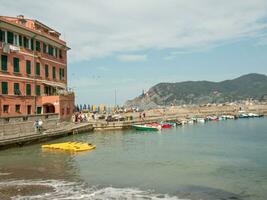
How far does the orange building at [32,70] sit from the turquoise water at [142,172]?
9.99 metres

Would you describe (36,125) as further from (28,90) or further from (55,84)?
(55,84)

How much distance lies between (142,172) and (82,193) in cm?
721

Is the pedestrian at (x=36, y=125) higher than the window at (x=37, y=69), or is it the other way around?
the window at (x=37, y=69)

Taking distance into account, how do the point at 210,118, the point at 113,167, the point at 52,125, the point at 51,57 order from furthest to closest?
the point at 210,118, the point at 51,57, the point at 52,125, the point at 113,167

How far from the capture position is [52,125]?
50.6 metres

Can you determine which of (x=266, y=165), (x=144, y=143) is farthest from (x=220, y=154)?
(x=144, y=143)

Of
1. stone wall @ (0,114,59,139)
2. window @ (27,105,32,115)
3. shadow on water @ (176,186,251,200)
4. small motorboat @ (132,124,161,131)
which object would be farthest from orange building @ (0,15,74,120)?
shadow on water @ (176,186,251,200)

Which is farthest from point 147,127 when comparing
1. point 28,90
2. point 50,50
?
point 28,90

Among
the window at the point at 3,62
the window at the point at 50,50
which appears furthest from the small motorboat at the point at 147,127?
the window at the point at 3,62

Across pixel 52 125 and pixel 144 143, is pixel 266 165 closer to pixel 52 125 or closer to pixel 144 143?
pixel 144 143

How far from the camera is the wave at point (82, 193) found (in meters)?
19.4

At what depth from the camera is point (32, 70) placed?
50.9m

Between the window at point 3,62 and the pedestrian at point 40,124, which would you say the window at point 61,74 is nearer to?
the window at point 3,62

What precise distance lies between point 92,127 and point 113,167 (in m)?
35.7
